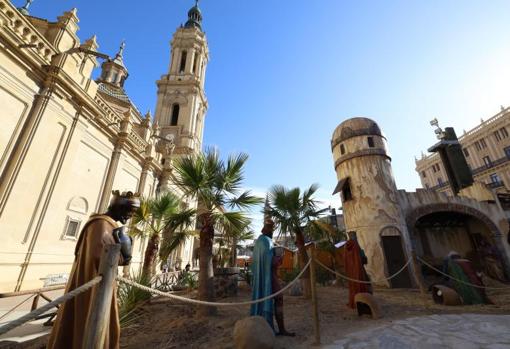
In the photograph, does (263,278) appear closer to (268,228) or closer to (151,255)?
(268,228)

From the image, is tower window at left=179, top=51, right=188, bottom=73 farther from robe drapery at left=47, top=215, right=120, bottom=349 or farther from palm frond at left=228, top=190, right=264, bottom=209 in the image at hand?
robe drapery at left=47, top=215, right=120, bottom=349

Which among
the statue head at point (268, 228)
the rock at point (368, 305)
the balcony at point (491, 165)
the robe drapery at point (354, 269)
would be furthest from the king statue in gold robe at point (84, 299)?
the balcony at point (491, 165)

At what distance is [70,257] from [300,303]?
933cm

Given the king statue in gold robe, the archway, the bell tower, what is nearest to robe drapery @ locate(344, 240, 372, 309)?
the king statue in gold robe

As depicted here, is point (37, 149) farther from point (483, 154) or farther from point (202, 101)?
point (483, 154)

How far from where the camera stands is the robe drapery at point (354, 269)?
243 inches

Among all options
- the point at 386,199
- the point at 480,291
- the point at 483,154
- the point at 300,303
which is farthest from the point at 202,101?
the point at 483,154

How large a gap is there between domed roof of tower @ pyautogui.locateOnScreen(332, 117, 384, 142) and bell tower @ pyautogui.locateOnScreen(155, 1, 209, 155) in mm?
15229

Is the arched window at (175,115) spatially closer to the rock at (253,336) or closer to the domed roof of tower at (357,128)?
the domed roof of tower at (357,128)

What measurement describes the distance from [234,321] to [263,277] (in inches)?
68.3

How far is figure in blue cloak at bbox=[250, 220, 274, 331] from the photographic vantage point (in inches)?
166

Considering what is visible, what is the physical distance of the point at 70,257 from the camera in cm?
921

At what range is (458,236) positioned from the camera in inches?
545

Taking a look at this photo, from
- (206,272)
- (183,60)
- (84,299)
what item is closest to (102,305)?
(84,299)
